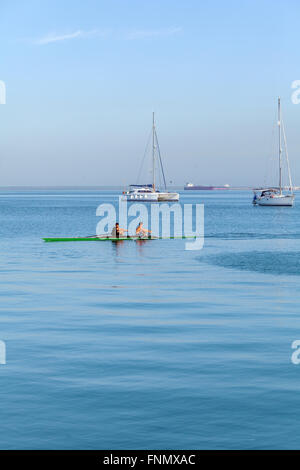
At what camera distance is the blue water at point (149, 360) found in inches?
578

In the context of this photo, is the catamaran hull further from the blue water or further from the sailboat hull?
the blue water

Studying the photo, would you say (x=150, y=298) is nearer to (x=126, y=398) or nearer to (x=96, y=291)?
(x=96, y=291)

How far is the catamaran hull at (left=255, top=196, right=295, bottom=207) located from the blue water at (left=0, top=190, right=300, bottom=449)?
11707cm

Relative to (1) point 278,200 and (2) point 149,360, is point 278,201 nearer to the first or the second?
(1) point 278,200

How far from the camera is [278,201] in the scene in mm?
160125

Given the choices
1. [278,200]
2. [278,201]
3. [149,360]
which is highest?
[278,200]

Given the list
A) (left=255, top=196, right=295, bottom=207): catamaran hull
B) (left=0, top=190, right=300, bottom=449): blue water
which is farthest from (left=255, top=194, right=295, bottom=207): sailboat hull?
(left=0, top=190, right=300, bottom=449): blue water

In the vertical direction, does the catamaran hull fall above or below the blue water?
above

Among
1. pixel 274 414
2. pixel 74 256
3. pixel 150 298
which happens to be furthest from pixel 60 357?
pixel 74 256

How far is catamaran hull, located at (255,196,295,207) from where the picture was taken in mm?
157625

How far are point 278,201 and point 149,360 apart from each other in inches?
5649

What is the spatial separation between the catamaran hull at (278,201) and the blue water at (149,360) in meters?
117

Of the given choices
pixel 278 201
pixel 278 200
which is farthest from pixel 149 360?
pixel 278 201

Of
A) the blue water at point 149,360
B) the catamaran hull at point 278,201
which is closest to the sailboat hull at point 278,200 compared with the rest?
the catamaran hull at point 278,201
